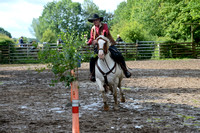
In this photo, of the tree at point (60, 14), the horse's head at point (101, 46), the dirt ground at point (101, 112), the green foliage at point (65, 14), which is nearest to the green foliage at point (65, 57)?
the dirt ground at point (101, 112)

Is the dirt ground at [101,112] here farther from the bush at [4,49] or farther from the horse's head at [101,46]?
the bush at [4,49]

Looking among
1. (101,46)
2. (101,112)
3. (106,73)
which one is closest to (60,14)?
(106,73)

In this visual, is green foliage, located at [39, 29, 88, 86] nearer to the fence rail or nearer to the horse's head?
the horse's head

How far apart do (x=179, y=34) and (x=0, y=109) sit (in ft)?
136

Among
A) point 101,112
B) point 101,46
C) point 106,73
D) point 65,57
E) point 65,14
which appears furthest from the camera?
point 65,14

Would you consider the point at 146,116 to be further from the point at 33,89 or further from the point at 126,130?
the point at 33,89

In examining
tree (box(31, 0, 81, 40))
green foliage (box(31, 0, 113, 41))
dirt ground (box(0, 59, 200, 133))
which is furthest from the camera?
tree (box(31, 0, 81, 40))

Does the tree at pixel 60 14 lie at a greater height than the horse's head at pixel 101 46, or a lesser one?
greater

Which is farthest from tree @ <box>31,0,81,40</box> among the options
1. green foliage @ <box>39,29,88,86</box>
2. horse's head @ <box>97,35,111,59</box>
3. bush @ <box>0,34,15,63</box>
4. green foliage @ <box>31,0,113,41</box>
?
green foliage @ <box>39,29,88,86</box>

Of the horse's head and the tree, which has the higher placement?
the tree

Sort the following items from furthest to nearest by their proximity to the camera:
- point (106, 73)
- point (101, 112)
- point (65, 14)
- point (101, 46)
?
point (65, 14) < point (106, 73) < point (101, 112) < point (101, 46)

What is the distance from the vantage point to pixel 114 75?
27.4ft

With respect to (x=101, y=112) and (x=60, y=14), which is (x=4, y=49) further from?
(x=60, y=14)

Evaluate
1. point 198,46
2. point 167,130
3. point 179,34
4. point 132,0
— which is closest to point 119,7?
point 132,0
